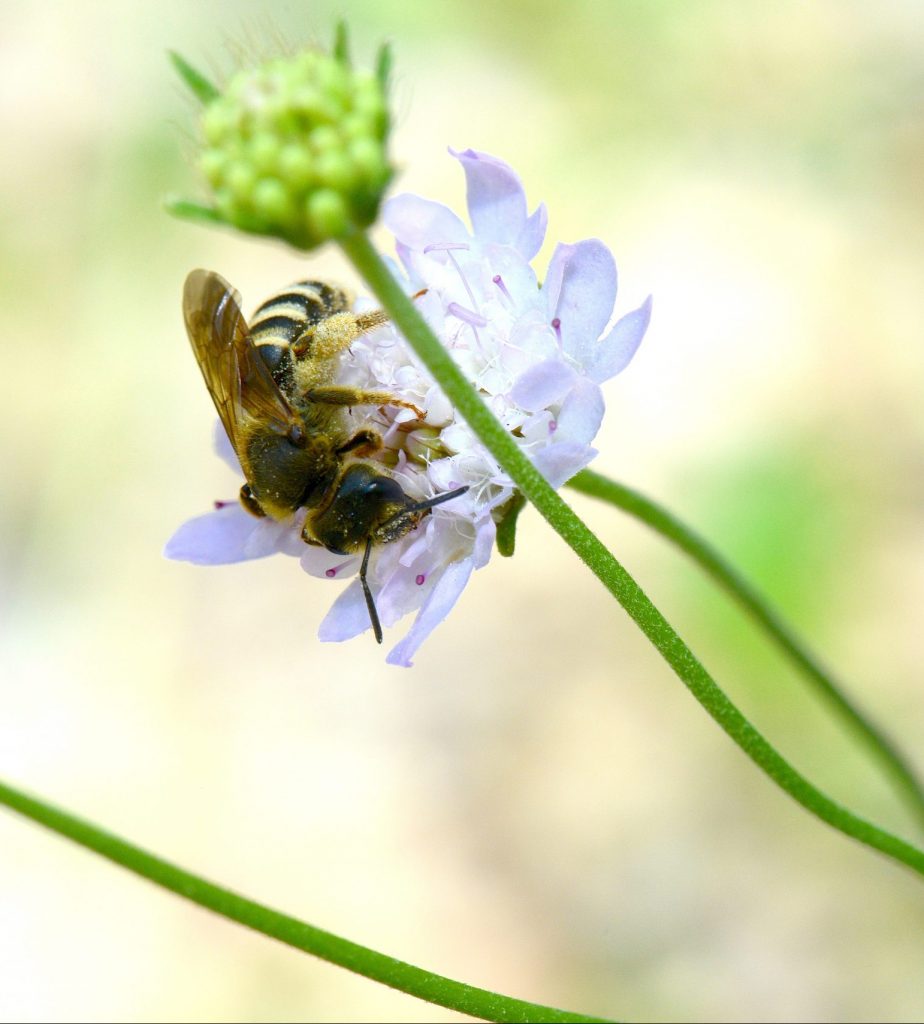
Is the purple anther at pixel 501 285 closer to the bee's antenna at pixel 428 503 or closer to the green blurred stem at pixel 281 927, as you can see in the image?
the bee's antenna at pixel 428 503

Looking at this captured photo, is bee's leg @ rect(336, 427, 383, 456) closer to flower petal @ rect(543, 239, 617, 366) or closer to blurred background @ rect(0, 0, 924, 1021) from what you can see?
flower petal @ rect(543, 239, 617, 366)

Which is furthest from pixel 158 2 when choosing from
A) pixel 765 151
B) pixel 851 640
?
pixel 851 640

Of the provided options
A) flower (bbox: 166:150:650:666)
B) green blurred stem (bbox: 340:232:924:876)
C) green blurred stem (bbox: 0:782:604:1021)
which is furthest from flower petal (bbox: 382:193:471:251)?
green blurred stem (bbox: 0:782:604:1021)

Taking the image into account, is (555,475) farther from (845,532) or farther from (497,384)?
(845,532)

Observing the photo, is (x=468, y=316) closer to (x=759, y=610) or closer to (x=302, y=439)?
(x=302, y=439)

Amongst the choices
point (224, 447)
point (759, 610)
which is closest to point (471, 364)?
point (224, 447)

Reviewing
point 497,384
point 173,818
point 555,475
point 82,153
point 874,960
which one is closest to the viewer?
point 555,475

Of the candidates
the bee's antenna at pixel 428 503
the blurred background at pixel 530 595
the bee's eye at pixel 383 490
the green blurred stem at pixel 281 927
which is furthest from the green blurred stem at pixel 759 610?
the blurred background at pixel 530 595
